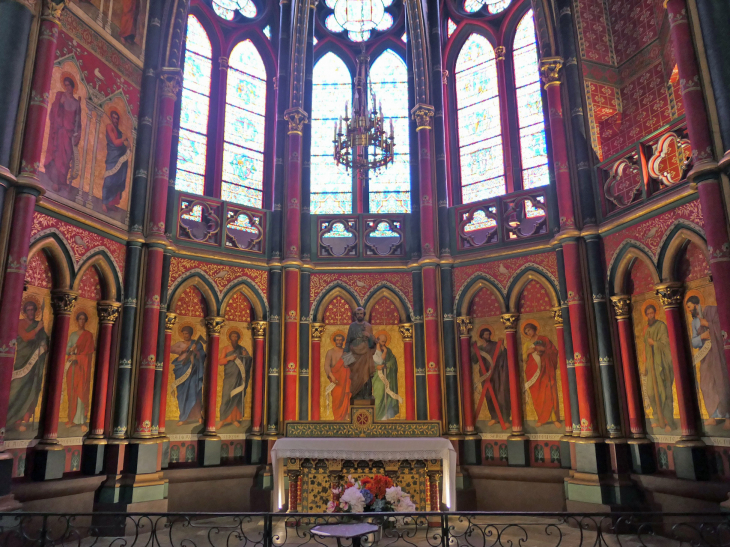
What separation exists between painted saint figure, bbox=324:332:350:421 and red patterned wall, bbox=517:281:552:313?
4445 millimetres

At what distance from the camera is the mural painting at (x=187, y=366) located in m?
12.9

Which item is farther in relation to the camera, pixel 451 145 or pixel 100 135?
pixel 451 145

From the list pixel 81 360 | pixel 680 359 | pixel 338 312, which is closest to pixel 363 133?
pixel 338 312

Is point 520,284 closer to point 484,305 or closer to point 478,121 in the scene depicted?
point 484,305

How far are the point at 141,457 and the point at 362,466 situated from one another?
435 cm

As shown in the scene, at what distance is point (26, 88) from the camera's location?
9531mm

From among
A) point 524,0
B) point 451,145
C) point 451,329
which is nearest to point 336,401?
point 451,329

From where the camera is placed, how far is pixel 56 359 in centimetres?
1059

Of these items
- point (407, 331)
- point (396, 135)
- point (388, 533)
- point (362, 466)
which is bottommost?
point (388, 533)

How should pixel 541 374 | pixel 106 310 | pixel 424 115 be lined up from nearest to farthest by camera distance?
pixel 106 310 < pixel 541 374 < pixel 424 115

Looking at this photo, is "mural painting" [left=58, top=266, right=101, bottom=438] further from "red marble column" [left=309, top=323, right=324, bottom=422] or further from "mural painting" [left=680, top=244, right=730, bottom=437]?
"mural painting" [left=680, top=244, right=730, bottom=437]

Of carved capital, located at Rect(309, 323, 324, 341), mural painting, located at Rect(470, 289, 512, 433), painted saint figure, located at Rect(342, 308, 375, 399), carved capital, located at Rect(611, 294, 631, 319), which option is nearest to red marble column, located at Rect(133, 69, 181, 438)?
carved capital, located at Rect(309, 323, 324, 341)

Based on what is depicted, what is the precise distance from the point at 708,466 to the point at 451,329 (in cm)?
591

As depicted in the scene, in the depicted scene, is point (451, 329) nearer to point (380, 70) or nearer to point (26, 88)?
point (380, 70)
